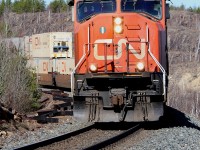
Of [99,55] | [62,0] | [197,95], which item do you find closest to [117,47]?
[99,55]

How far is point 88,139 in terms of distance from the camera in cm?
1190

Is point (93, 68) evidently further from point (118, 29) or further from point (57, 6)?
point (57, 6)

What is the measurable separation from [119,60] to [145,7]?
159cm

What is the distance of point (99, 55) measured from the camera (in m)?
12.8

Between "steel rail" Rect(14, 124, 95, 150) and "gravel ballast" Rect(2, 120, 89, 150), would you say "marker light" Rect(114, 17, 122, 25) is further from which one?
"gravel ballast" Rect(2, 120, 89, 150)

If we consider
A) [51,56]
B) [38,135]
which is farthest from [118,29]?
[51,56]

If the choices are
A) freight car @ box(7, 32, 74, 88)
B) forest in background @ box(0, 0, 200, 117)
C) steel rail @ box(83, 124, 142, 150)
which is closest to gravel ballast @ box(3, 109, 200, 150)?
steel rail @ box(83, 124, 142, 150)

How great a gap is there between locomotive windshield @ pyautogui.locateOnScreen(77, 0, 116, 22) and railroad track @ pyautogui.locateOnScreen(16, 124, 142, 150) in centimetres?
309

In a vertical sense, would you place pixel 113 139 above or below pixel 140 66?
below

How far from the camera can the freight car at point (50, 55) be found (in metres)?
29.1

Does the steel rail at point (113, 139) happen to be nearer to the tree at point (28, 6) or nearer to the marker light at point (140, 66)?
the marker light at point (140, 66)

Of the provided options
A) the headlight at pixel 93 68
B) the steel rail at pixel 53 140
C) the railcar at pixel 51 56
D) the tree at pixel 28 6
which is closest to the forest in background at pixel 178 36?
the tree at pixel 28 6

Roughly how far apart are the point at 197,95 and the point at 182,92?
3213mm

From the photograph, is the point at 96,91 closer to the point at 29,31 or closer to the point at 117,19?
the point at 117,19
